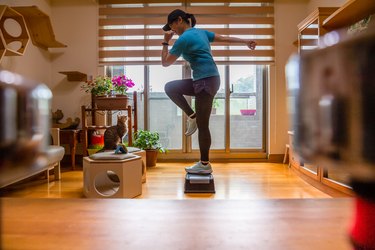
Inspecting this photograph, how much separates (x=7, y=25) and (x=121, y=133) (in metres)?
1.51

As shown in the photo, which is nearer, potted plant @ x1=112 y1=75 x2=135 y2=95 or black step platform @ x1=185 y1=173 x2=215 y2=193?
black step platform @ x1=185 y1=173 x2=215 y2=193

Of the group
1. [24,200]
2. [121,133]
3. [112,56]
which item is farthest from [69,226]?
[112,56]

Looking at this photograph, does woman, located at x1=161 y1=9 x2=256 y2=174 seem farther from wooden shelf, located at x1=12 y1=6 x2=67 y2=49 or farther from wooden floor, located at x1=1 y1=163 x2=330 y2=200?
wooden shelf, located at x1=12 y1=6 x2=67 y2=49

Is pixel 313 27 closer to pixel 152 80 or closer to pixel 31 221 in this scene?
pixel 152 80

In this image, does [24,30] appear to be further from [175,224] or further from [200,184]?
[175,224]

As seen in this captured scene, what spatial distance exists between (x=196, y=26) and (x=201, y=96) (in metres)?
2.04

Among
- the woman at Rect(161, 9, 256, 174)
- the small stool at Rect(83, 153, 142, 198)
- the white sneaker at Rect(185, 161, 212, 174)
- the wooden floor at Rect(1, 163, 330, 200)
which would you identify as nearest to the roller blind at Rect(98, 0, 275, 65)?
the wooden floor at Rect(1, 163, 330, 200)

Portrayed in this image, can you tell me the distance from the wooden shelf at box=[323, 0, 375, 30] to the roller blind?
4.81ft

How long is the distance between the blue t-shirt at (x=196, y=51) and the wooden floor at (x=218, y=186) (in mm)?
869

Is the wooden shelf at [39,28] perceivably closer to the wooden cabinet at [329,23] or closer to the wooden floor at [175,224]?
the wooden cabinet at [329,23]

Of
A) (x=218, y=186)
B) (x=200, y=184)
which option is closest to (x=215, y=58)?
(x=218, y=186)

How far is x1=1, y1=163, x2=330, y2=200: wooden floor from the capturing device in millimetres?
2037

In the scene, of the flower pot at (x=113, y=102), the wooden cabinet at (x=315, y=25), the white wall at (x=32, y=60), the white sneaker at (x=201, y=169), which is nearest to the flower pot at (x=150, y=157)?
the flower pot at (x=113, y=102)

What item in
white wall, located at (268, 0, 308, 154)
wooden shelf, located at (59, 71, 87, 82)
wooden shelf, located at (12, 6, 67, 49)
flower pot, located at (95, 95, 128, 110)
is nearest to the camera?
wooden shelf, located at (12, 6, 67, 49)
